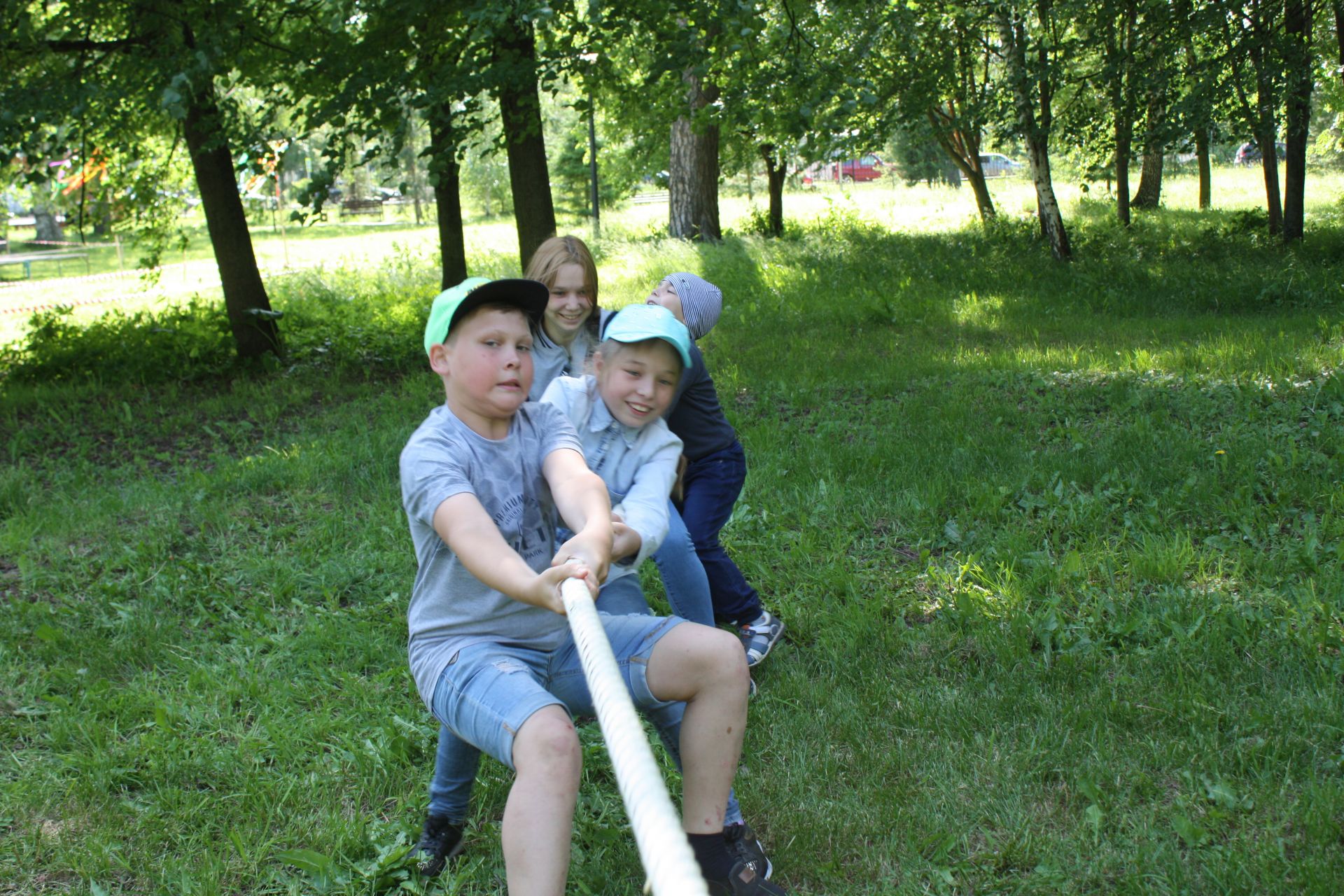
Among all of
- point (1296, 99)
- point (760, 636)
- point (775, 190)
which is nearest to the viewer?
point (760, 636)

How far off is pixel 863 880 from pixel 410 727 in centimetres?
158

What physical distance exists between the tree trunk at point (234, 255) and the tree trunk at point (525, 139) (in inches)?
94.9

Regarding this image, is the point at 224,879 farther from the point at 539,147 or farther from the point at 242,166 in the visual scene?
the point at 539,147

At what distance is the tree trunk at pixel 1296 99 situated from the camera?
11.4m

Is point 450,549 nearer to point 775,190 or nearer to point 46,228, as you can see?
point 775,190

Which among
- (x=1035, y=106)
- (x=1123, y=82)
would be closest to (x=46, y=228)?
(x=1035, y=106)

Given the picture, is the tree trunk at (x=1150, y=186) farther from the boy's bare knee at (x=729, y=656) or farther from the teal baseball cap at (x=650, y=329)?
the boy's bare knee at (x=729, y=656)

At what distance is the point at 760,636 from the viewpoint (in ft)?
13.1

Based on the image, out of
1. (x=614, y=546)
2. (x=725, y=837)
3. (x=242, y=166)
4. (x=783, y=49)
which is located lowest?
(x=725, y=837)

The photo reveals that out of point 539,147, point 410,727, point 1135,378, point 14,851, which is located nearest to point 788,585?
point 410,727

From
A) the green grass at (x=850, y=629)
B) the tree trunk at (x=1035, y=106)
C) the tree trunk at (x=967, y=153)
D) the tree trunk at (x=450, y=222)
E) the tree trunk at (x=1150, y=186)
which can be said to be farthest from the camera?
the tree trunk at (x=1150, y=186)

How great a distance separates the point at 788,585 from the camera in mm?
4574

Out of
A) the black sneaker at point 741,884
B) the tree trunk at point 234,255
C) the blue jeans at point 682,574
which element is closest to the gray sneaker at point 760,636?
the blue jeans at point 682,574

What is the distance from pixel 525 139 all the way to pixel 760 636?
20.8 ft
